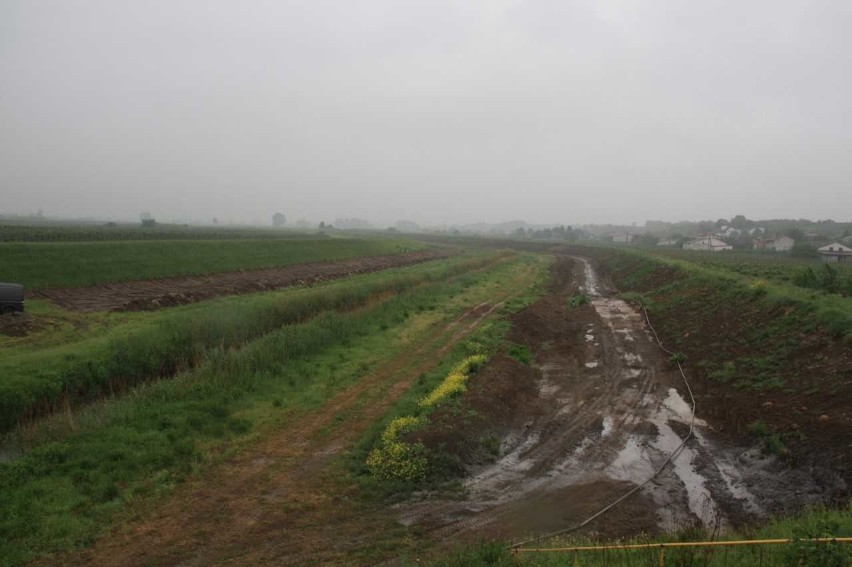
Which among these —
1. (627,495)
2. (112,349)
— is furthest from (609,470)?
(112,349)

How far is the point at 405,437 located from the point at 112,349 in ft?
37.0

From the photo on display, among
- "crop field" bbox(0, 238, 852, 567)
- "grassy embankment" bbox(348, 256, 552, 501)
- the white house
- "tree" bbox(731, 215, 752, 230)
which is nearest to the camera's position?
"crop field" bbox(0, 238, 852, 567)

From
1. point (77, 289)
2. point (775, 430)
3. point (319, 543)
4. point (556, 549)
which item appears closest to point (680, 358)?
point (775, 430)

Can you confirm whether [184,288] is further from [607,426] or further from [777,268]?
[777,268]

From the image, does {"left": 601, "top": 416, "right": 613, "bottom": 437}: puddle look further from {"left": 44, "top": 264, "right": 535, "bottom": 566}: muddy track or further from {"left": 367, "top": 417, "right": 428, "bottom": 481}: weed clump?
{"left": 44, "top": 264, "right": 535, "bottom": 566}: muddy track

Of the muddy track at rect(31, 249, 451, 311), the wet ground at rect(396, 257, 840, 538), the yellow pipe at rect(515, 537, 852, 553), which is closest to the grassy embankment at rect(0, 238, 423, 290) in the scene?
the muddy track at rect(31, 249, 451, 311)

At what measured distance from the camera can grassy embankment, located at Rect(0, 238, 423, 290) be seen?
27766 millimetres

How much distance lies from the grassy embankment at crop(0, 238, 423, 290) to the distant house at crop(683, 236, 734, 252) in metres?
73.4

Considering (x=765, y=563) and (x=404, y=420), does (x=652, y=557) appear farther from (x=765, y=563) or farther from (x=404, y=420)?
(x=404, y=420)

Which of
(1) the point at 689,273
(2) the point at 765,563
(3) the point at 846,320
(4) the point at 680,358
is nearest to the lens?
(2) the point at 765,563

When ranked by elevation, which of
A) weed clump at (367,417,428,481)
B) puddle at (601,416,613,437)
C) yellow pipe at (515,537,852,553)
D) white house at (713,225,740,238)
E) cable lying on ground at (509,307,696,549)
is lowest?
cable lying on ground at (509,307,696,549)

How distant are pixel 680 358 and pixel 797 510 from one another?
10011 millimetres

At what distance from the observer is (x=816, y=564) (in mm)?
5176

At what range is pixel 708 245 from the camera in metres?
93.5
